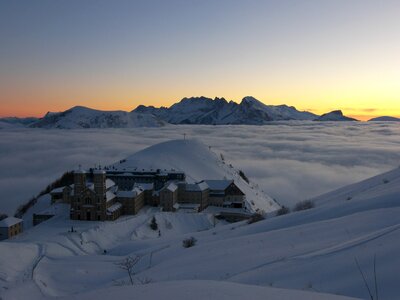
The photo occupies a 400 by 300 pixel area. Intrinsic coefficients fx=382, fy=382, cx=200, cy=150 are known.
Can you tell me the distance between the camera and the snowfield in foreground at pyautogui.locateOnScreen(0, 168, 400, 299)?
11.1 meters

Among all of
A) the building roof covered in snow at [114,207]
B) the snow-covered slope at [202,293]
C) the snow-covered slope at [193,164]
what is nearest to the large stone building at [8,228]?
the building roof covered in snow at [114,207]

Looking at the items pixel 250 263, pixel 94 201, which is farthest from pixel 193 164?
pixel 250 263

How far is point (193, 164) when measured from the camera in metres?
110

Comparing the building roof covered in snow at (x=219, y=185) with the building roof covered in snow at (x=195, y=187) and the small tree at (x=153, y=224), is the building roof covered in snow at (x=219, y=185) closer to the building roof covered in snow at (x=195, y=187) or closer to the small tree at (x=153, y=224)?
the building roof covered in snow at (x=195, y=187)

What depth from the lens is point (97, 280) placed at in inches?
1197

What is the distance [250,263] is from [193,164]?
299 ft

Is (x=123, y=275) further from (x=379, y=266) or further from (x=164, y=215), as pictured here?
(x=164, y=215)

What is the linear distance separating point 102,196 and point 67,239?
13.6m

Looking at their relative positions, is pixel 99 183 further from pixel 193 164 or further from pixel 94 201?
pixel 193 164

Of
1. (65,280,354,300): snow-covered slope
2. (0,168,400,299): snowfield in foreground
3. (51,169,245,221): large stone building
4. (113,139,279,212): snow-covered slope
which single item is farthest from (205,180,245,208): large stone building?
(65,280,354,300): snow-covered slope

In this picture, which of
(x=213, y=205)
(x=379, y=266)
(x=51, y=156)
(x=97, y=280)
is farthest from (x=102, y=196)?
(x=51, y=156)

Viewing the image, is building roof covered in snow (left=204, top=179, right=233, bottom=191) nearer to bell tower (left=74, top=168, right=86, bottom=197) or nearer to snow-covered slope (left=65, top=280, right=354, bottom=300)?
bell tower (left=74, top=168, right=86, bottom=197)

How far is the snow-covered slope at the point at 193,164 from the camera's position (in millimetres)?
92713

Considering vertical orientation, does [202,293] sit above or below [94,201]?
above
